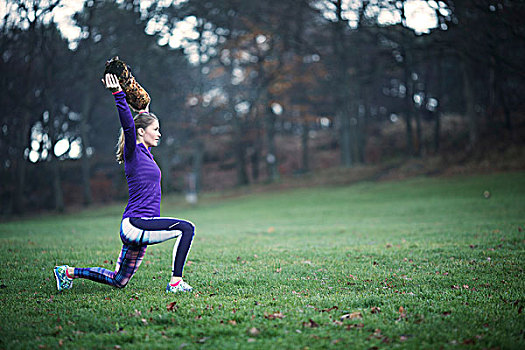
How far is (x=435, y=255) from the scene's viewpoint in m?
8.10

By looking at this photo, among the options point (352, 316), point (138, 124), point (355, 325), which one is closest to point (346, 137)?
point (138, 124)

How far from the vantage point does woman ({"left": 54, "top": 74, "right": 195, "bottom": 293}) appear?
4914 millimetres

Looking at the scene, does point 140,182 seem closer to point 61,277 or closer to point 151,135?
point 151,135

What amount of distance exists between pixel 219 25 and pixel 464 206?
2291 cm

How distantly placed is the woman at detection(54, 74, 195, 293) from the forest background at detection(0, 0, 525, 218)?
19456mm

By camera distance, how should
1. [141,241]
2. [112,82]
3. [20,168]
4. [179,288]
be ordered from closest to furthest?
[112,82], [141,241], [179,288], [20,168]

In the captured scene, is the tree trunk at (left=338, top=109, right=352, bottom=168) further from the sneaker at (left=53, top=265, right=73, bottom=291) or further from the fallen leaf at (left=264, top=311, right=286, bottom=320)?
the fallen leaf at (left=264, top=311, right=286, bottom=320)

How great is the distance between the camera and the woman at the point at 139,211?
491cm

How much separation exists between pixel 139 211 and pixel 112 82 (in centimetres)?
146

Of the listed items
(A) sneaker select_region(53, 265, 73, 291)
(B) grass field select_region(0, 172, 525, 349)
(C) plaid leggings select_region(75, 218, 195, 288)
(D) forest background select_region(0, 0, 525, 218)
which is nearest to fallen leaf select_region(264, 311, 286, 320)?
(B) grass field select_region(0, 172, 525, 349)

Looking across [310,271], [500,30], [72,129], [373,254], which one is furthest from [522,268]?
[72,129]

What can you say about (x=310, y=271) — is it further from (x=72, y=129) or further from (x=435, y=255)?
(x=72, y=129)

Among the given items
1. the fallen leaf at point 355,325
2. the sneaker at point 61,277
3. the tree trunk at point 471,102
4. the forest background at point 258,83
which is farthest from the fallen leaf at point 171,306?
the tree trunk at point 471,102

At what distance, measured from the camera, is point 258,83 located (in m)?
38.4
